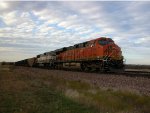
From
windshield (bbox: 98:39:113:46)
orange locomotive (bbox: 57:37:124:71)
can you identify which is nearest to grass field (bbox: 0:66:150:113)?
orange locomotive (bbox: 57:37:124:71)

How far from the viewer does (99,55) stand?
29875 mm

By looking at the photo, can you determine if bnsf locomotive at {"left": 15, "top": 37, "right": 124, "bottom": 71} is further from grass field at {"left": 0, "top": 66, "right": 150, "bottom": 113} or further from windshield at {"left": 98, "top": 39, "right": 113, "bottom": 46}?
grass field at {"left": 0, "top": 66, "right": 150, "bottom": 113}

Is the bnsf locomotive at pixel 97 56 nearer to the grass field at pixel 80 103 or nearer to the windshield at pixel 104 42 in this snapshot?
the windshield at pixel 104 42

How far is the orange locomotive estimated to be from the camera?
28.5m

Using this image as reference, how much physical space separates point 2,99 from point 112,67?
660 inches

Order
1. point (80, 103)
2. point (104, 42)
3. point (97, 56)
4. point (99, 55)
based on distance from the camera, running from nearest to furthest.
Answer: point (80, 103) < point (99, 55) < point (97, 56) < point (104, 42)

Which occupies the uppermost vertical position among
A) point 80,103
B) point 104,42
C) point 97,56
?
point 104,42

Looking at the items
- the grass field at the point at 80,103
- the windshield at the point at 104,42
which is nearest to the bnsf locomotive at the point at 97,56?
the windshield at the point at 104,42

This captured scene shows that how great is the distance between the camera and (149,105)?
36.9 feet

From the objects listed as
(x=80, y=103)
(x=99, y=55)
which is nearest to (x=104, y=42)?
(x=99, y=55)

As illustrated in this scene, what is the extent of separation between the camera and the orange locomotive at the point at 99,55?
1124 inches

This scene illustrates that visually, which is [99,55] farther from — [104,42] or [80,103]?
[80,103]

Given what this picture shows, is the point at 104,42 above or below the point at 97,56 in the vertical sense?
above

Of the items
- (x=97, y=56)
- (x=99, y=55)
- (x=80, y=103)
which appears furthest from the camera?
(x=97, y=56)
